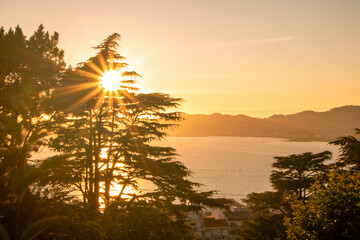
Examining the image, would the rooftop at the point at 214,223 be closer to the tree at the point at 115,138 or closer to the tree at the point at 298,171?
the tree at the point at 298,171

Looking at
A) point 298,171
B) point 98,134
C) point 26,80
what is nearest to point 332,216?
point 298,171

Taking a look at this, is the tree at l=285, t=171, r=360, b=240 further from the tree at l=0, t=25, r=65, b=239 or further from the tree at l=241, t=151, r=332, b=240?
the tree at l=0, t=25, r=65, b=239

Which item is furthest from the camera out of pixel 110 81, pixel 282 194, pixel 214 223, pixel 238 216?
pixel 238 216

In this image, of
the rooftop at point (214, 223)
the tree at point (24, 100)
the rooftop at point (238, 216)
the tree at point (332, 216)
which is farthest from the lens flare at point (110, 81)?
the rooftop at point (238, 216)

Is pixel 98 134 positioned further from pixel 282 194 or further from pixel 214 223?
pixel 214 223

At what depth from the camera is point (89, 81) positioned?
1188 centimetres

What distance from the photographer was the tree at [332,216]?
8.82m

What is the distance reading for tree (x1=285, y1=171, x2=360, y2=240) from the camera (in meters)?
8.82

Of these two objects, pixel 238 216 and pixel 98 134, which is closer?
pixel 98 134

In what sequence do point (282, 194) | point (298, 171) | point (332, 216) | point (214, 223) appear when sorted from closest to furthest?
point (332, 216), point (282, 194), point (298, 171), point (214, 223)

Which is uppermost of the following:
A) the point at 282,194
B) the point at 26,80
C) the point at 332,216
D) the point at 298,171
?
the point at 26,80

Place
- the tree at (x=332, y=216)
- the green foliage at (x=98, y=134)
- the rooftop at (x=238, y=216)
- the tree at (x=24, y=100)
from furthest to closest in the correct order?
the rooftop at (x=238, y=216), the green foliage at (x=98, y=134), the tree at (x=332, y=216), the tree at (x=24, y=100)

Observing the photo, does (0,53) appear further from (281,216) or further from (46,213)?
(281,216)

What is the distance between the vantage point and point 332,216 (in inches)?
364
